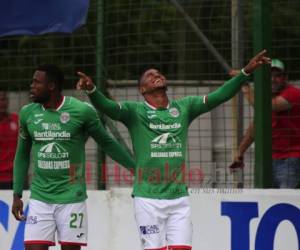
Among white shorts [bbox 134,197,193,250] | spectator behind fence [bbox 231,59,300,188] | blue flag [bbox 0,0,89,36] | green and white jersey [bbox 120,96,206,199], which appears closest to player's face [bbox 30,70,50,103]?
green and white jersey [bbox 120,96,206,199]

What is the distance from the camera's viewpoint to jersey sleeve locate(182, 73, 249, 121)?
8.08 metres

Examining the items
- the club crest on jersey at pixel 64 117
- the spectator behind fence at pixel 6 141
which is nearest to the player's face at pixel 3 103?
the spectator behind fence at pixel 6 141

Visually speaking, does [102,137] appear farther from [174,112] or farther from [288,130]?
[288,130]

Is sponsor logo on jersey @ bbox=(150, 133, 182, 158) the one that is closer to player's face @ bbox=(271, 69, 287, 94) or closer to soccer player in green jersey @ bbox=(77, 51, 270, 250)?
soccer player in green jersey @ bbox=(77, 51, 270, 250)

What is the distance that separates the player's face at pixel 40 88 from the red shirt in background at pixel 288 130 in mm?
2730

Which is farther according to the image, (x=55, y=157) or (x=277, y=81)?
(x=277, y=81)

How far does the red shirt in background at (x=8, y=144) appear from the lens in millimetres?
10828

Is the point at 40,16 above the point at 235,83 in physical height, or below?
above

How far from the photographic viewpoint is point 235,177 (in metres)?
9.87

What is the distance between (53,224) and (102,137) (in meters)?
0.92

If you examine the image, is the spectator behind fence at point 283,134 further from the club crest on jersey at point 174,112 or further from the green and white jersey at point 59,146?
the green and white jersey at point 59,146

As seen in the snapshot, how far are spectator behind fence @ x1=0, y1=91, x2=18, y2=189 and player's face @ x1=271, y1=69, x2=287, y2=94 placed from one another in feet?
10.1

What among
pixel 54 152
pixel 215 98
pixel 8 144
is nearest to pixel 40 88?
pixel 54 152

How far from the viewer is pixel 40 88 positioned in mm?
8094
